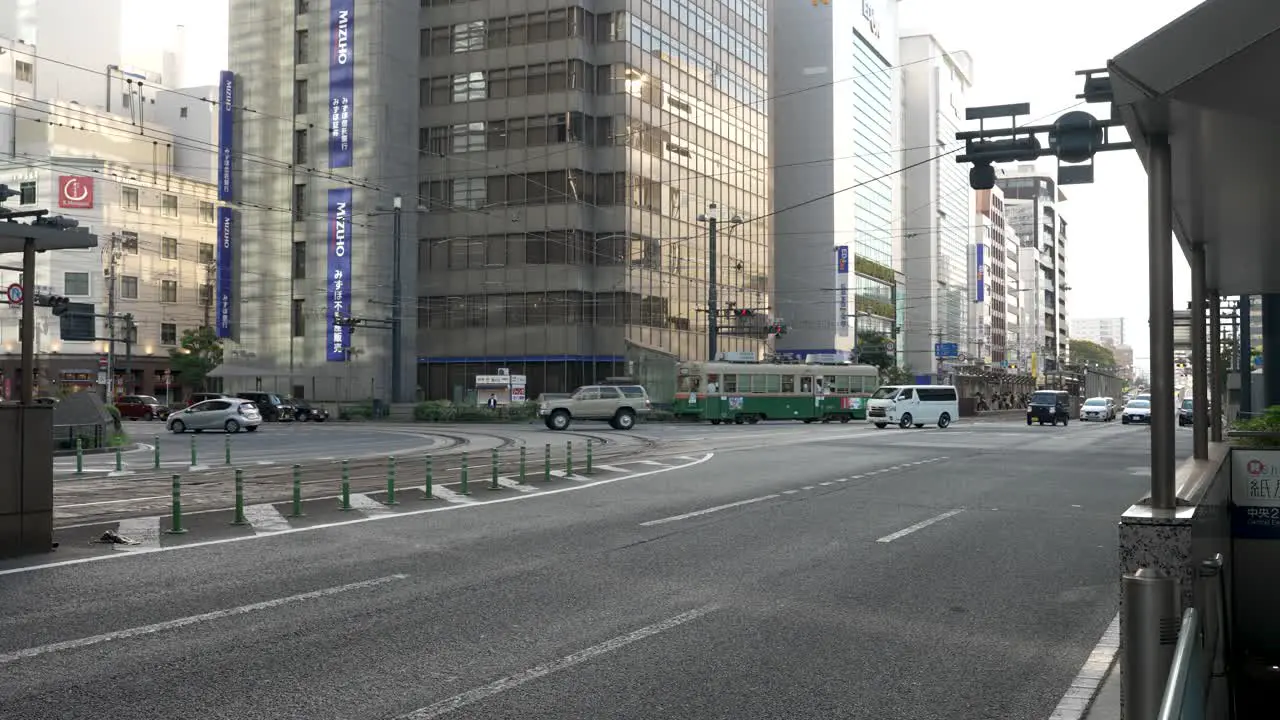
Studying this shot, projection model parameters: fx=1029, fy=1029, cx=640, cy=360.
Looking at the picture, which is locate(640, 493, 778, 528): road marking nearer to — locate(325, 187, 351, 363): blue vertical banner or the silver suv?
the silver suv

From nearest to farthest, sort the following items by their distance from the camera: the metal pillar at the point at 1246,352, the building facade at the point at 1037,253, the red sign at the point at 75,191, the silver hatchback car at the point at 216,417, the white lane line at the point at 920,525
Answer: the white lane line at the point at 920,525
the metal pillar at the point at 1246,352
the silver hatchback car at the point at 216,417
the red sign at the point at 75,191
the building facade at the point at 1037,253

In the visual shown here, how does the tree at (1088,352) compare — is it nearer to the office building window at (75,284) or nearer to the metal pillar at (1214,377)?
the office building window at (75,284)

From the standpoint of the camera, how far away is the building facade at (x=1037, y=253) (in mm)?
162125

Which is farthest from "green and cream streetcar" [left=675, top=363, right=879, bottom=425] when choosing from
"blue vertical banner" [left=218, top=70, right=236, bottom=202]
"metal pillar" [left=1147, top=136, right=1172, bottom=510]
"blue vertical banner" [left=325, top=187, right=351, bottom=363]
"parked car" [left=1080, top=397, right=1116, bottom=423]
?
"metal pillar" [left=1147, top=136, right=1172, bottom=510]

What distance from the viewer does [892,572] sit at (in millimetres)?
10117

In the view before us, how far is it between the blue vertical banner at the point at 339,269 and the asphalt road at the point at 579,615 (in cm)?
4878

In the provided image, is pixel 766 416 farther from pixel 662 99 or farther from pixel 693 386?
pixel 662 99

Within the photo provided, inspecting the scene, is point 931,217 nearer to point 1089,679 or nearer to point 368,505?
point 368,505

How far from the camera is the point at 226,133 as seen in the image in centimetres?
6303

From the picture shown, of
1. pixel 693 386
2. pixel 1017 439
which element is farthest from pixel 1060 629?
pixel 693 386

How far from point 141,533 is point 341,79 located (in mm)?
54508

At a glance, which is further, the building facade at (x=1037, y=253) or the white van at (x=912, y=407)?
the building facade at (x=1037, y=253)

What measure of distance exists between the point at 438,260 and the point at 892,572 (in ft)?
195

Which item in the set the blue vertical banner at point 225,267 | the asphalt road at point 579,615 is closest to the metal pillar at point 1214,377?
the asphalt road at point 579,615
